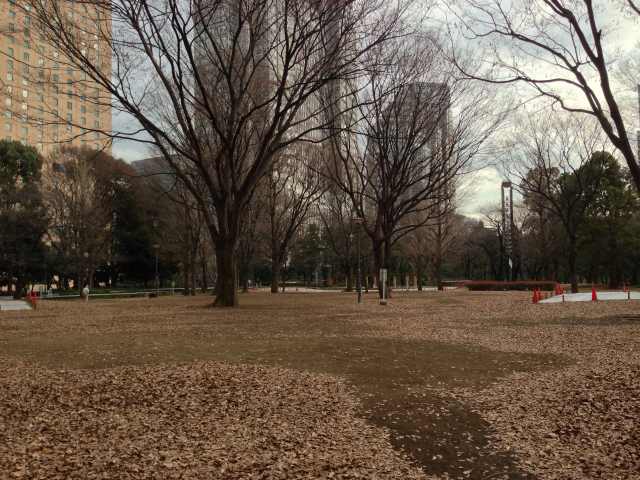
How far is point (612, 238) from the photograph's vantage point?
125ft

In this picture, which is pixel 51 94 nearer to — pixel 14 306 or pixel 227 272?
pixel 14 306

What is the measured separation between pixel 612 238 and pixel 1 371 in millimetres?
40649

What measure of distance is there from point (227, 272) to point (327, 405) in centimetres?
1292

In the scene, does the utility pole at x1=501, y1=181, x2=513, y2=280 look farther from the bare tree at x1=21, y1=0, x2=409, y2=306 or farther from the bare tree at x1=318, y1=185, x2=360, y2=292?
the bare tree at x1=21, y1=0, x2=409, y2=306

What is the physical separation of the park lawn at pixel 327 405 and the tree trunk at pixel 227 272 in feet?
25.5

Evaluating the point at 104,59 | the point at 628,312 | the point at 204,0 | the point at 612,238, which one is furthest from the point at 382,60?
the point at 612,238

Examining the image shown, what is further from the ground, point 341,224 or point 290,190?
point 290,190

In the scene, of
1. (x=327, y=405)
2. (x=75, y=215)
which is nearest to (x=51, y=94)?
(x=75, y=215)

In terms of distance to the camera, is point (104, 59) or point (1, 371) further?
point (104, 59)

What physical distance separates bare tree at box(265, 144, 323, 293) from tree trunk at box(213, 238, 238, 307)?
15.6 meters

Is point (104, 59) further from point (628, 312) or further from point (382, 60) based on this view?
point (628, 312)

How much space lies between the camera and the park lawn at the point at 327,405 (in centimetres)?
408

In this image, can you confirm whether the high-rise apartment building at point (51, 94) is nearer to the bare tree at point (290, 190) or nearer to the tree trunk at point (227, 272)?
the tree trunk at point (227, 272)

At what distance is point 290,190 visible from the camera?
123 ft
